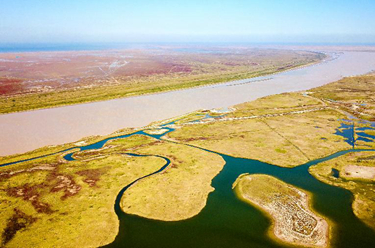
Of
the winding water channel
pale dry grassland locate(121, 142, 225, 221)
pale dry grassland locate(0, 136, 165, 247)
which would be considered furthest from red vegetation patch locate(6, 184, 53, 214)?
pale dry grassland locate(121, 142, 225, 221)

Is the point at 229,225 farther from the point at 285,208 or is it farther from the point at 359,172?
the point at 359,172

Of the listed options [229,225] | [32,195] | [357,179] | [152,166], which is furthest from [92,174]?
[357,179]

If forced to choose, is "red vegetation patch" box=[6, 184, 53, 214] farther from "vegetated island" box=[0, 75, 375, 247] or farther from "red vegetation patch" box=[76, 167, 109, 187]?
"red vegetation patch" box=[76, 167, 109, 187]

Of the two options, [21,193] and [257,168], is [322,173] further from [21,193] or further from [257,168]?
[21,193]

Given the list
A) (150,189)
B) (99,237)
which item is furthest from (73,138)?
(99,237)

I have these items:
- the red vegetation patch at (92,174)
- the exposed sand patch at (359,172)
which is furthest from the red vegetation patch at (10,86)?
the exposed sand patch at (359,172)
